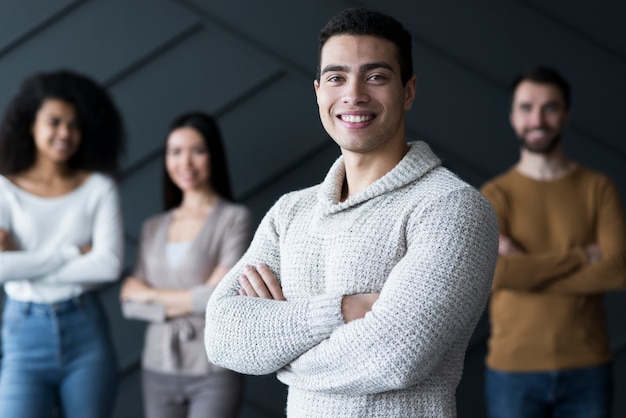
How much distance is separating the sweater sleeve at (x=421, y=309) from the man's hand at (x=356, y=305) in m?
0.03

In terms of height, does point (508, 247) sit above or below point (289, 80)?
below

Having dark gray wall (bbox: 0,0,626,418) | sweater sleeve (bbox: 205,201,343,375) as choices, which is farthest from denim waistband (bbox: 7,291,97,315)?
sweater sleeve (bbox: 205,201,343,375)

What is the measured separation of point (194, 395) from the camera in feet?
8.93

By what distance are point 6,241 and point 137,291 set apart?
17.5 inches

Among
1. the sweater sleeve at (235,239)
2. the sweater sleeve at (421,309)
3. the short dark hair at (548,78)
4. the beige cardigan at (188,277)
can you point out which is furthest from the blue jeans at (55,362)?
the short dark hair at (548,78)

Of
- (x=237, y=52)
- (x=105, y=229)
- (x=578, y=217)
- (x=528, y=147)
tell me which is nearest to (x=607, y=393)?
(x=578, y=217)

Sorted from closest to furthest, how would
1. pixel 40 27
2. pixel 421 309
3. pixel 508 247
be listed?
pixel 421 309, pixel 508 247, pixel 40 27

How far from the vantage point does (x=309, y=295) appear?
1554 millimetres

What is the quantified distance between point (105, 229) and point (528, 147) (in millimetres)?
1369

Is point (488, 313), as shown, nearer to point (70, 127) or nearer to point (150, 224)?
point (150, 224)

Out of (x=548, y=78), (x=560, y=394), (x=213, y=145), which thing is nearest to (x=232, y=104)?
(x=213, y=145)

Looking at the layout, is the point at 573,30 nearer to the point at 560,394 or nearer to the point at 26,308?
the point at 560,394

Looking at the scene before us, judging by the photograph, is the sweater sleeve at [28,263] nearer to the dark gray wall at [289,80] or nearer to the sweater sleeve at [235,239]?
the sweater sleeve at [235,239]

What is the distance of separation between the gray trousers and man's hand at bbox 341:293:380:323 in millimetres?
1328
